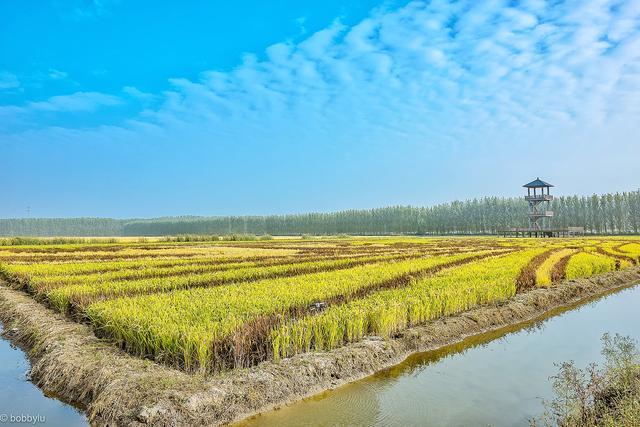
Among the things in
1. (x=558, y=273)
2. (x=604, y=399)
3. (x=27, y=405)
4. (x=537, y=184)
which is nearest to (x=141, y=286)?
(x=27, y=405)

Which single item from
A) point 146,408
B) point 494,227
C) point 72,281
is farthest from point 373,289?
point 494,227

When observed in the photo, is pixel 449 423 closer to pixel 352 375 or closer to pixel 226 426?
pixel 352 375

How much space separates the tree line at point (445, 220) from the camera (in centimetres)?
8469

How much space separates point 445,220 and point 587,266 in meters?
83.8

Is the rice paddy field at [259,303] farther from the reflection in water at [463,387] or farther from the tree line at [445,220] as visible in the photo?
the tree line at [445,220]

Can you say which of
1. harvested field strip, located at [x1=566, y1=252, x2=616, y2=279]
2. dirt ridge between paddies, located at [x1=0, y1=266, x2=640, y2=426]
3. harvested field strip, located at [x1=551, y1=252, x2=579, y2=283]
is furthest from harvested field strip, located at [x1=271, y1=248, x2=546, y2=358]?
harvested field strip, located at [x1=566, y1=252, x2=616, y2=279]

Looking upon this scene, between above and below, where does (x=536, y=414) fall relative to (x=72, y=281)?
below

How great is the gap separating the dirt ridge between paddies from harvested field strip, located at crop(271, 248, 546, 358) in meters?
0.32

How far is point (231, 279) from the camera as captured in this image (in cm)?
1605

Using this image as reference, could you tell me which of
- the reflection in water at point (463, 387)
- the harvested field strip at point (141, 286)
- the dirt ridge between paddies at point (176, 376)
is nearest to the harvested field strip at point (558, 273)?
the reflection in water at point (463, 387)

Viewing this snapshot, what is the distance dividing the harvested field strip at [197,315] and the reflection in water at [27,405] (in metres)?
1.42

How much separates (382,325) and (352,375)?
71.5 inches

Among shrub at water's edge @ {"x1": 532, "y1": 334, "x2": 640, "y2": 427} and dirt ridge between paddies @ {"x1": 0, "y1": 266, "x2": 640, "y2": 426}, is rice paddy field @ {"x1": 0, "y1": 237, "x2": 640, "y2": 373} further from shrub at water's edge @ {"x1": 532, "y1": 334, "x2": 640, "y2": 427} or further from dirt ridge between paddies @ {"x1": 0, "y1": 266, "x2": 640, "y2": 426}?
shrub at water's edge @ {"x1": 532, "y1": 334, "x2": 640, "y2": 427}

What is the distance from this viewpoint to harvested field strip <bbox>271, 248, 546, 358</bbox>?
805cm
